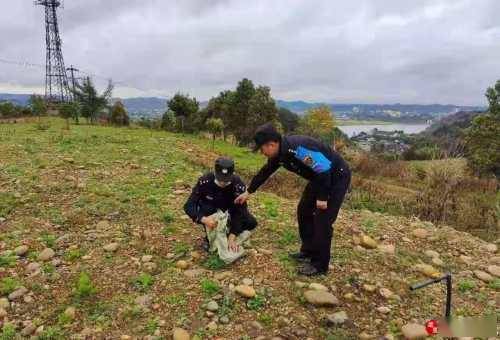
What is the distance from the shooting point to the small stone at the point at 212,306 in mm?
3586

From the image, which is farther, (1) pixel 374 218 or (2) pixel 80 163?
(2) pixel 80 163

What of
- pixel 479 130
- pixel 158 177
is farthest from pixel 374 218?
pixel 479 130

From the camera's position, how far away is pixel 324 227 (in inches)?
151

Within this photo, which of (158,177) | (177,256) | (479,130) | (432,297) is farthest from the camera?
(479,130)

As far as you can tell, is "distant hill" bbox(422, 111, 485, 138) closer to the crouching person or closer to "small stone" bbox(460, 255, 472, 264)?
"small stone" bbox(460, 255, 472, 264)

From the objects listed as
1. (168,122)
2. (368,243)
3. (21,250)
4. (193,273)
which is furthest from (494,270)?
(168,122)

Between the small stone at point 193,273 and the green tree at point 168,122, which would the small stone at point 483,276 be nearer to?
the small stone at point 193,273

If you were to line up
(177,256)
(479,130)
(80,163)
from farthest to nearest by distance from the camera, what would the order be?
(479,130) < (80,163) < (177,256)

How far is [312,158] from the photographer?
11.7 ft

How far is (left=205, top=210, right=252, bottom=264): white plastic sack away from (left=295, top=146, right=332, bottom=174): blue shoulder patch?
107 centimetres

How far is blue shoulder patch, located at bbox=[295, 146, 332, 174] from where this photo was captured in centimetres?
356

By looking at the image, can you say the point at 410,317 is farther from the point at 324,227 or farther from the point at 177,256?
the point at 177,256

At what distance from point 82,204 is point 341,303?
13.4 ft

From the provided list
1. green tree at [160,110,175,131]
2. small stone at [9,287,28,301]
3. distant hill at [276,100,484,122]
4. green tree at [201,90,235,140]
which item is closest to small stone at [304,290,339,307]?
small stone at [9,287,28,301]
